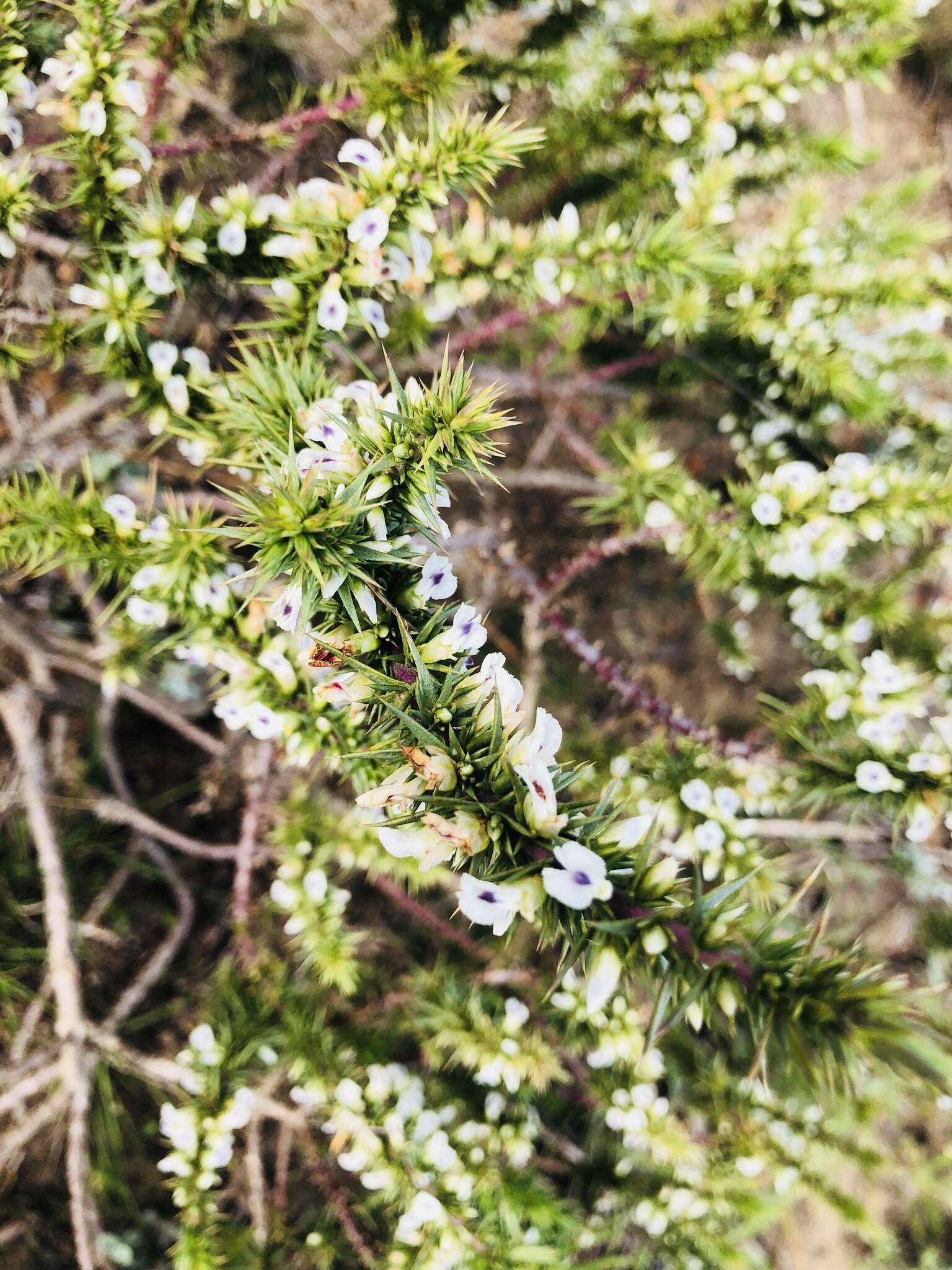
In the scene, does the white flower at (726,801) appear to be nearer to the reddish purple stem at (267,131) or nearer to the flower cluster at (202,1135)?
the flower cluster at (202,1135)

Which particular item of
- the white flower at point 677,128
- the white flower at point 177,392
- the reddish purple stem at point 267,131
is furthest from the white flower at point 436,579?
the white flower at point 677,128

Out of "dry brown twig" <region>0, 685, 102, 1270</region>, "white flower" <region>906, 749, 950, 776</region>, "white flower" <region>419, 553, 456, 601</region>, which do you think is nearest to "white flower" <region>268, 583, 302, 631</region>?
"white flower" <region>419, 553, 456, 601</region>

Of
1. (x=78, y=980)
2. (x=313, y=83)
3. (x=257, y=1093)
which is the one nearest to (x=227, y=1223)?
(x=257, y=1093)

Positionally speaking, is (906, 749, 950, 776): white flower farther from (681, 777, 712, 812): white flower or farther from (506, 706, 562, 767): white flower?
(506, 706, 562, 767): white flower

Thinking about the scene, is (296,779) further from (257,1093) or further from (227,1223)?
(227,1223)

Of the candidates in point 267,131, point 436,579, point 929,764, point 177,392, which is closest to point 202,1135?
point 436,579

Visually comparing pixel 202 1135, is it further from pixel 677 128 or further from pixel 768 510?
pixel 677 128
